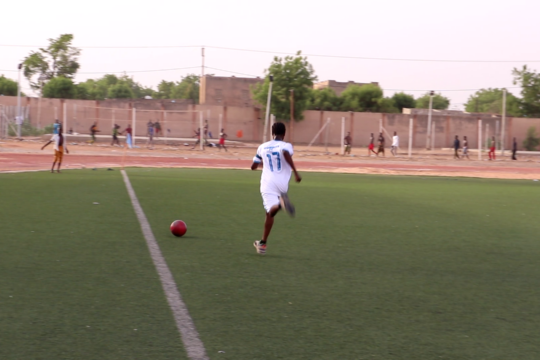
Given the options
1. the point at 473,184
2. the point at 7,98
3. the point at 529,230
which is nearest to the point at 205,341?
the point at 529,230

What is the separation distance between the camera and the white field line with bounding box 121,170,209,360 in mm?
4567

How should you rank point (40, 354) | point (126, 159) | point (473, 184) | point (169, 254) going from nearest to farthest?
1. point (40, 354)
2. point (169, 254)
3. point (473, 184)
4. point (126, 159)

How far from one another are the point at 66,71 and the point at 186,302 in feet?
242

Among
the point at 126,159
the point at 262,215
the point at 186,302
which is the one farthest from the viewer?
the point at 126,159

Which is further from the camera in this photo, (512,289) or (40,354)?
(512,289)

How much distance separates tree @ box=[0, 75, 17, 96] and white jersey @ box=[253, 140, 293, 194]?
6987cm

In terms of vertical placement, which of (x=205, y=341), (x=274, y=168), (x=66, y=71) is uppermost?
(x=66, y=71)

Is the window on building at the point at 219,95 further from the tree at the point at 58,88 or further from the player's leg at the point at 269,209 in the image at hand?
the player's leg at the point at 269,209

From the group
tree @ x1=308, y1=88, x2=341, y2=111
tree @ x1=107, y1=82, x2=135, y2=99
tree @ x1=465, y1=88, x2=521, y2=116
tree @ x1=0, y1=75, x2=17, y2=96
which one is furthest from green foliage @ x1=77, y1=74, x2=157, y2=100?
tree @ x1=465, y1=88, x2=521, y2=116

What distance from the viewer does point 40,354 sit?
4344 mm

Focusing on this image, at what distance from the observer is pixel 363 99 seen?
232 feet

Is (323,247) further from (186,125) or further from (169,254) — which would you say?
(186,125)

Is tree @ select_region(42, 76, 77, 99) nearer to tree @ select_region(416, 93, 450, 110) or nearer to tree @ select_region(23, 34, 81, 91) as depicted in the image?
tree @ select_region(23, 34, 81, 91)

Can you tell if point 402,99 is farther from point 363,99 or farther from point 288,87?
point 288,87
